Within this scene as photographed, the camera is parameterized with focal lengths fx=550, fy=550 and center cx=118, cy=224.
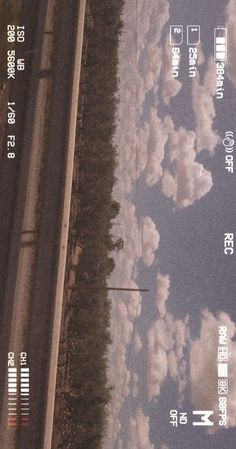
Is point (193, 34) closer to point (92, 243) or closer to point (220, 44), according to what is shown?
point (220, 44)

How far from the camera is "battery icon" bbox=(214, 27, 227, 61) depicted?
9.38m

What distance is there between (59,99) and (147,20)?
2310mm

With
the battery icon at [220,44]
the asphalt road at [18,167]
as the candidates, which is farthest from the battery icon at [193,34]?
the asphalt road at [18,167]

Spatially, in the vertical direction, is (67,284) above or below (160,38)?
below

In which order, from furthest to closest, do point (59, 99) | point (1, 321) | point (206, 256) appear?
point (59, 99)
point (1, 321)
point (206, 256)

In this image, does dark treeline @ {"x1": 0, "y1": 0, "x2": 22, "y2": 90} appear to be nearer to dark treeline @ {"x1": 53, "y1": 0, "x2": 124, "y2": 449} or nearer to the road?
the road

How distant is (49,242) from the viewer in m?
10.7

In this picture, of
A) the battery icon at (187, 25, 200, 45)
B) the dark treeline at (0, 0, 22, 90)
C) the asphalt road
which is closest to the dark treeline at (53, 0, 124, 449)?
the asphalt road

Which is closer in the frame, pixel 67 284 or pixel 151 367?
pixel 151 367

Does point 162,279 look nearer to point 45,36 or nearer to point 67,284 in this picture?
point 67,284

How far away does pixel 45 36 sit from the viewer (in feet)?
36.8

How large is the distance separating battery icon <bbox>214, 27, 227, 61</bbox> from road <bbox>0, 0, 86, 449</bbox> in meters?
2.96

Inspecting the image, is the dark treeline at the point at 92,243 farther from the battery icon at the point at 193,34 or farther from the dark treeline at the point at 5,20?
the battery icon at the point at 193,34

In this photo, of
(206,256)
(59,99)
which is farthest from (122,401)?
(59,99)
